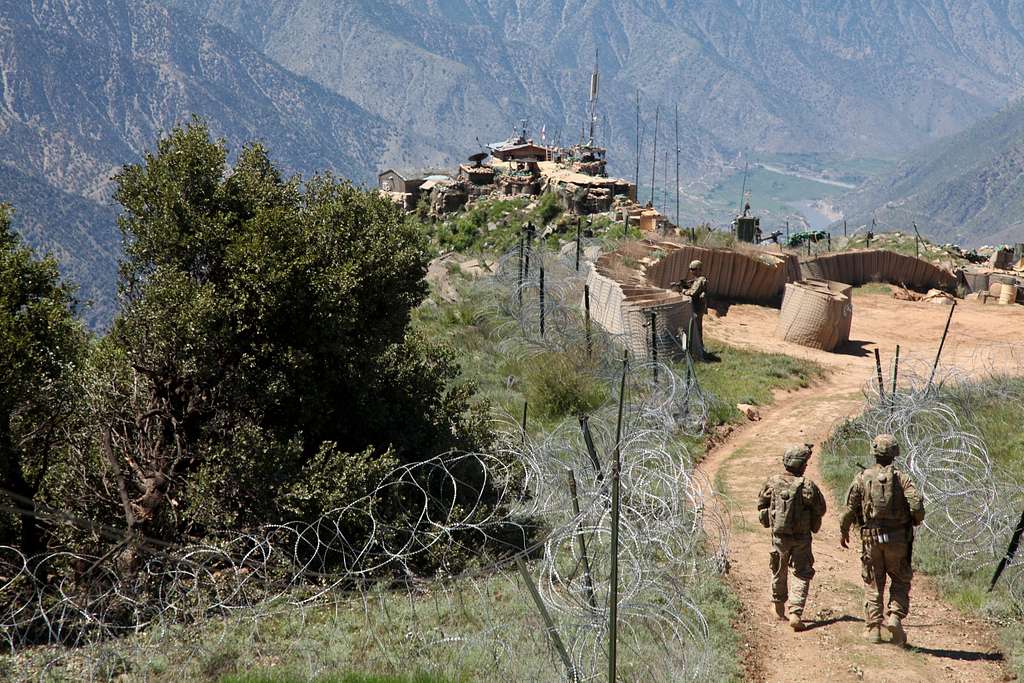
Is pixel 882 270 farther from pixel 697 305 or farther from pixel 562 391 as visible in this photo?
pixel 562 391

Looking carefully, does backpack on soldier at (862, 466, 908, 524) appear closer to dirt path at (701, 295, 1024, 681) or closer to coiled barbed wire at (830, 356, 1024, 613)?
dirt path at (701, 295, 1024, 681)

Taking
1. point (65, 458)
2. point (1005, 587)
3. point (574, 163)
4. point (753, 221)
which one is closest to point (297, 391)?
point (65, 458)

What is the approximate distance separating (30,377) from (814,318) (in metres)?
16.7

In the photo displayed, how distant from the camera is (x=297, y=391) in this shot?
11.8 meters

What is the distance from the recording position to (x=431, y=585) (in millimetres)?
10883

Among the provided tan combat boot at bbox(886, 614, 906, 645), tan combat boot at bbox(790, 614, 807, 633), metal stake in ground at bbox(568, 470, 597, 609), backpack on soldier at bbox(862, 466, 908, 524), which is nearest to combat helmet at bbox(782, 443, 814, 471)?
backpack on soldier at bbox(862, 466, 908, 524)

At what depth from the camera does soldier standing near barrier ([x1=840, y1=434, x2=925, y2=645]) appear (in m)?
8.95

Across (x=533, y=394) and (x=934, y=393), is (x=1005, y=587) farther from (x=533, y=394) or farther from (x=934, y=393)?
(x=533, y=394)

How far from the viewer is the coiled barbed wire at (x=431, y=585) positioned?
8.77m

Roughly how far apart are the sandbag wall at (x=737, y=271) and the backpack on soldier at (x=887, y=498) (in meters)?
17.7

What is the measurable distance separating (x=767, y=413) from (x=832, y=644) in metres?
8.86

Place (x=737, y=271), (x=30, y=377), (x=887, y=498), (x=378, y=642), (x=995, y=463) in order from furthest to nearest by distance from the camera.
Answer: (x=737, y=271), (x=995, y=463), (x=30, y=377), (x=378, y=642), (x=887, y=498)

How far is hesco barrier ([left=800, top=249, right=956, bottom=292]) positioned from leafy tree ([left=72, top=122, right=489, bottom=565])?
21.5 metres

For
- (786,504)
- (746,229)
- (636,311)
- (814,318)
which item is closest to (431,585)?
(786,504)
